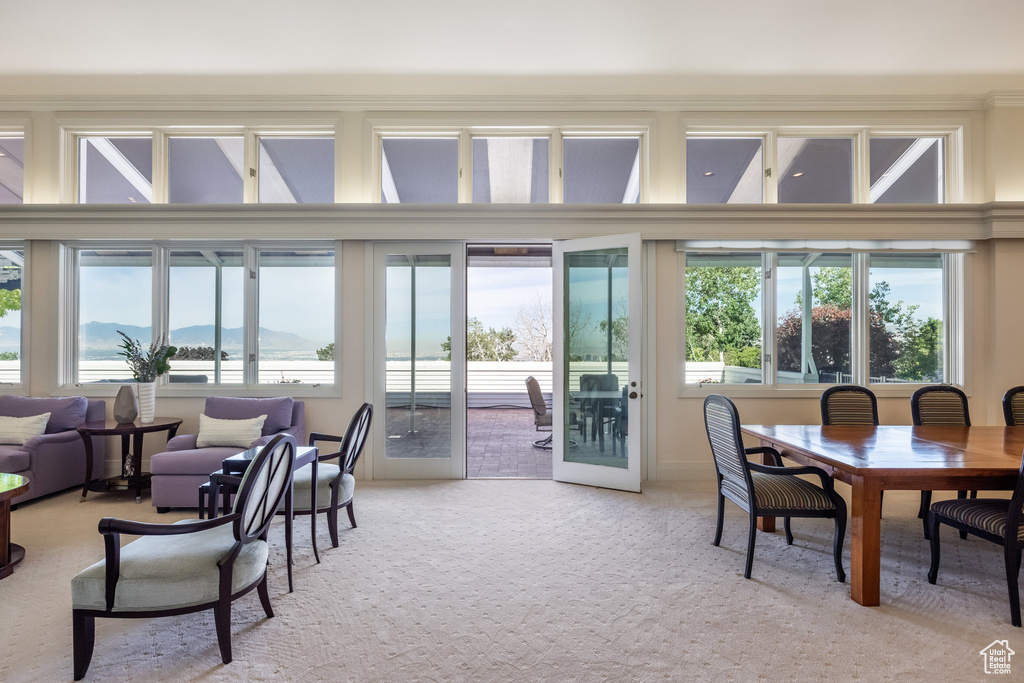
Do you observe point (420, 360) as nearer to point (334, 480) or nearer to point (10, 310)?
point (334, 480)

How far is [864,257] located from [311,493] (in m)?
5.58

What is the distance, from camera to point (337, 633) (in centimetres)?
225

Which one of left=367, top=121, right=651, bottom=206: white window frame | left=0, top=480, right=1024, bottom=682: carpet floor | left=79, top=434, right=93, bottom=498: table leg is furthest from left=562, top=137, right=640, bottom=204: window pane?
left=79, top=434, right=93, bottom=498: table leg

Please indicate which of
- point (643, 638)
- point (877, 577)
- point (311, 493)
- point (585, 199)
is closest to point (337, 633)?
point (311, 493)

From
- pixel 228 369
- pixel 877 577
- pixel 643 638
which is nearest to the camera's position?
pixel 643 638

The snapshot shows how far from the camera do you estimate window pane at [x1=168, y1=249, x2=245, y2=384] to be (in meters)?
4.96

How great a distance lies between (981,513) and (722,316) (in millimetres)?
2683

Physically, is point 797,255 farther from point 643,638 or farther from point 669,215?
point 643,638

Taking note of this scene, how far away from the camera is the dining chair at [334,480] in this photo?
3066 millimetres

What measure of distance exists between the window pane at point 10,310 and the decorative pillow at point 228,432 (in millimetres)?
2578

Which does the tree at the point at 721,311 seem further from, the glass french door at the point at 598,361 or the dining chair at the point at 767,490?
the dining chair at the point at 767,490

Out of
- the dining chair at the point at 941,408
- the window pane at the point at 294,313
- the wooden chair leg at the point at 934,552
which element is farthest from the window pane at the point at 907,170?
the window pane at the point at 294,313

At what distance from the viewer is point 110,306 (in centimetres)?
502

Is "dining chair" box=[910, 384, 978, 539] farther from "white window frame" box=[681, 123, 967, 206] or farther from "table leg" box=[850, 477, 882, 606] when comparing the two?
"white window frame" box=[681, 123, 967, 206]
